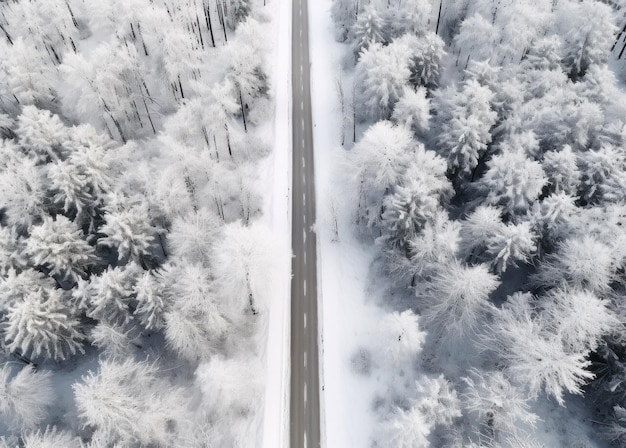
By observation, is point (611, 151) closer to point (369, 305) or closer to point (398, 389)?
point (369, 305)

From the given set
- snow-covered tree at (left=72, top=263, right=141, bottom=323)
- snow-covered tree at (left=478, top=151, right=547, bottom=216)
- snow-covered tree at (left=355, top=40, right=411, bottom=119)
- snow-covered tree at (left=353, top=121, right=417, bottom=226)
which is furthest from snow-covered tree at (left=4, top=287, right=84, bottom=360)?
snow-covered tree at (left=478, top=151, right=547, bottom=216)

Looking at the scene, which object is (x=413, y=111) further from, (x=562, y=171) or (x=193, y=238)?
(x=193, y=238)

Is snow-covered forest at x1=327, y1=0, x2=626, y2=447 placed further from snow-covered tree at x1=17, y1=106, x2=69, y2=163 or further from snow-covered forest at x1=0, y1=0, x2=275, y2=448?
snow-covered tree at x1=17, y1=106, x2=69, y2=163

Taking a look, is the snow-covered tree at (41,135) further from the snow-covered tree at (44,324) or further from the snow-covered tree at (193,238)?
the snow-covered tree at (44,324)

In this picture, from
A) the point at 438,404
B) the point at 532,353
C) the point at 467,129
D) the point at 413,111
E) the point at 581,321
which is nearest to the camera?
the point at 581,321

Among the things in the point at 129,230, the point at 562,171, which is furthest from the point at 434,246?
the point at 129,230

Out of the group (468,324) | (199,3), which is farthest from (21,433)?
(199,3)
